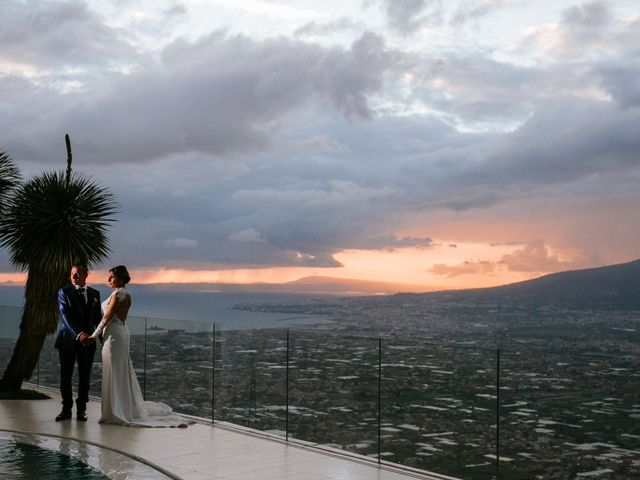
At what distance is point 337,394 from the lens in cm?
782

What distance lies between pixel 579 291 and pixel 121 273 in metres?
62.8

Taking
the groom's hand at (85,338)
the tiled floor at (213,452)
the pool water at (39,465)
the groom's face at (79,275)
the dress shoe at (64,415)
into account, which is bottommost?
the pool water at (39,465)

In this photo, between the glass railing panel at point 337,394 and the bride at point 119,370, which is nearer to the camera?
the glass railing panel at point 337,394

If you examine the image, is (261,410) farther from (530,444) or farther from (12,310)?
Answer: (12,310)

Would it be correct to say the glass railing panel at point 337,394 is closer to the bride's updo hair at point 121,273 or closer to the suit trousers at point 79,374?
the bride's updo hair at point 121,273

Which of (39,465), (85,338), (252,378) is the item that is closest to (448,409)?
(252,378)

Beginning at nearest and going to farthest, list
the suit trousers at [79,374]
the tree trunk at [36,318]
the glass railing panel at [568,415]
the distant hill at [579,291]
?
the glass railing panel at [568,415] → the suit trousers at [79,374] → the tree trunk at [36,318] → the distant hill at [579,291]

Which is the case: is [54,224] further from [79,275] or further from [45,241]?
[79,275]

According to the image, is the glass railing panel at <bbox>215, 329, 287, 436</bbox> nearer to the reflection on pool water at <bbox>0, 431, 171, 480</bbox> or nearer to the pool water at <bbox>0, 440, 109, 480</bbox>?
the reflection on pool water at <bbox>0, 431, 171, 480</bbox>

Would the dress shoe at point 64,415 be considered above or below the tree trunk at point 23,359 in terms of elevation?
below

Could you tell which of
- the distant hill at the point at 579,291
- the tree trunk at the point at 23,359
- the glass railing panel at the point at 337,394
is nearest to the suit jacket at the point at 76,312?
the glass railing panel at the point at 337,394

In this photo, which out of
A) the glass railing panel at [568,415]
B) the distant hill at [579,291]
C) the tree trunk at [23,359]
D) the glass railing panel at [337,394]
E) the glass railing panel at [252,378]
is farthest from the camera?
the distant hill at [579,291]

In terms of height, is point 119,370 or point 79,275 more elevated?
point 79,275

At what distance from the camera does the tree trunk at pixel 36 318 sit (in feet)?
40.5
